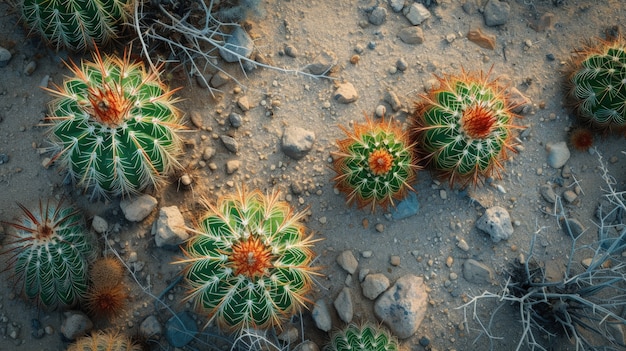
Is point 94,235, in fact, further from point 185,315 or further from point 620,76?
point 620,76

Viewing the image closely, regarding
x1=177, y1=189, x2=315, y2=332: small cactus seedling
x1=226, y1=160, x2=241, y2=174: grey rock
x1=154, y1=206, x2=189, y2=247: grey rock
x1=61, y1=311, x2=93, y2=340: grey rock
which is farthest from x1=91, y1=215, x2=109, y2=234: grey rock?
x1=226, y1=160, x2=241, y2=174: grey rock

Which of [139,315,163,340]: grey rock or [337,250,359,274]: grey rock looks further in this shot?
[337,250,359,274]: grey rock

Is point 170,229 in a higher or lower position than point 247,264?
lower

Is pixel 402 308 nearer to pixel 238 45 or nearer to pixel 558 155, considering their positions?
pixel 558 155

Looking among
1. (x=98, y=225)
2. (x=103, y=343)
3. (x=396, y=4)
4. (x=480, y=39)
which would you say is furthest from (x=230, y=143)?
(x=480, y=39)

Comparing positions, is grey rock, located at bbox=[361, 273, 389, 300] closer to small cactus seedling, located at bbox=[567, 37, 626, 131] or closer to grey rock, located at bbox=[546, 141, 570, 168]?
grey rock, located at bbox=[546, 141, 570, 168]
